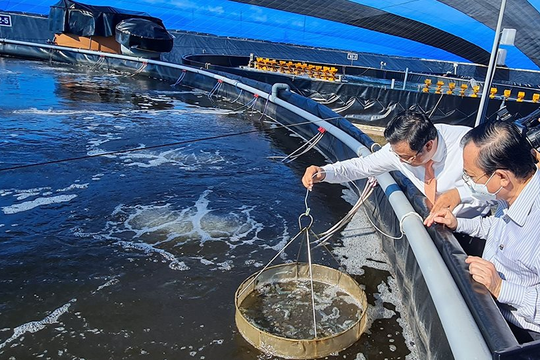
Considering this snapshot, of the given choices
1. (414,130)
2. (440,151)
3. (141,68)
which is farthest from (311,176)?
(141,68)

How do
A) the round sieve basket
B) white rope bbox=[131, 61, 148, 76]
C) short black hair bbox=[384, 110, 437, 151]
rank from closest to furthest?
the round sieve basket, short black hair bbox=[384, 110, 437, 151], white rope bbox=[131, 61, 148, 76]

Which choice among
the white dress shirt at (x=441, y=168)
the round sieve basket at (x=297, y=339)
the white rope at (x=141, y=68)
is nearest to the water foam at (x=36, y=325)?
the round sieve basket at (x=297, y=339)

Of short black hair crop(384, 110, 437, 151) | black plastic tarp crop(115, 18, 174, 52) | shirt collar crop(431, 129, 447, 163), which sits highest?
black plastic tarp crop(115, 18, 174, 52)

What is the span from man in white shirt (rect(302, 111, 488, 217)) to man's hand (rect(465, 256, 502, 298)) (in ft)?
2.31

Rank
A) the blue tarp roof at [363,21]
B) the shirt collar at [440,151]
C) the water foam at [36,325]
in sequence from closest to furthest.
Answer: the water foam at [36,325]
the shirt collar at [440,151]
the blue tarp roof at [363,21]

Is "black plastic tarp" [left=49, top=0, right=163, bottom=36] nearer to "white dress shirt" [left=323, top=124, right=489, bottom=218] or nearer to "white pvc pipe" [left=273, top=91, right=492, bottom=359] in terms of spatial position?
"white dress shirt" [left=323, top=124, right=489, bottom=218]

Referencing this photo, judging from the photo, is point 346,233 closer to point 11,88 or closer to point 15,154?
point 15,154

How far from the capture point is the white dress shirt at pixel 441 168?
8.69 feet

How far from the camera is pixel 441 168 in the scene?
2.75m

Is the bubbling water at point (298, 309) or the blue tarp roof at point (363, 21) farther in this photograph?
the blue tarp roof at point (363, 21)

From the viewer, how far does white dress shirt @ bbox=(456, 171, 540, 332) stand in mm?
1622

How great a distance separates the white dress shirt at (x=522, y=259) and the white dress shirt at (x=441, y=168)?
0.82 metres

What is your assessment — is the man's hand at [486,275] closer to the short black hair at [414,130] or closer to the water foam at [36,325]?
the short black hair at [414,130]

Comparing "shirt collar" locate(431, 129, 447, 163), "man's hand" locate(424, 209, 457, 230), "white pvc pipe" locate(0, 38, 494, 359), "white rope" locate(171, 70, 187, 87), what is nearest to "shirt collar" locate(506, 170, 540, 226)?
"white pvc pipe" locate(0, 38, 494, 359)
